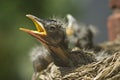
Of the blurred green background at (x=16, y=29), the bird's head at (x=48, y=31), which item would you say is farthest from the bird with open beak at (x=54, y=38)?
the blurred green background at (x=16, y=29)

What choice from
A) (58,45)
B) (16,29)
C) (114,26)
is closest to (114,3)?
(114,26)

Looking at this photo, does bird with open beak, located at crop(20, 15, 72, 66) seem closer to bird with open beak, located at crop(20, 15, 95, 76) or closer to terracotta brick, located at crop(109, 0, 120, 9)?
bird with open beak, located at crop(20, 15, 95, 76)

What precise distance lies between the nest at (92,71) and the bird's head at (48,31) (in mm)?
Result: 108

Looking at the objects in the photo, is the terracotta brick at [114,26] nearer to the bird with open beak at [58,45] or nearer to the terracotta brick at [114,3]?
the terracotta brick at [114,3]

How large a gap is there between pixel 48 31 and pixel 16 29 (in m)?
3.79

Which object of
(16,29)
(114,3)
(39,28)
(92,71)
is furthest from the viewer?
(16,29)

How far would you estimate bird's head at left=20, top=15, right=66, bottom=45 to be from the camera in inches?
69.2

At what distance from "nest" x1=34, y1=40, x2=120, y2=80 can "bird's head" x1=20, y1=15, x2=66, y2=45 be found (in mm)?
108

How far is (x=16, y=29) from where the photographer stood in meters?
5.54

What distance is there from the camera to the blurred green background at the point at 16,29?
212 inches

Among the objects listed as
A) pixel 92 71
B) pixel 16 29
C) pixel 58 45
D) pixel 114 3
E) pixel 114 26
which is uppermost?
pixel 16 29

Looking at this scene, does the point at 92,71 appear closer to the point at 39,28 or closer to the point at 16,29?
the point at 39,28

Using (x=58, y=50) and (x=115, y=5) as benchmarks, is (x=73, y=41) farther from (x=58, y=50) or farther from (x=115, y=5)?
(x=58, y=50)

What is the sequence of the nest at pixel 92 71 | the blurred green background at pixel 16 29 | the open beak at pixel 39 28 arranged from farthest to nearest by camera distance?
the blurred green background at pixel 16 29, the open beak at pixel 39 28, the nest at pixel 92 71
